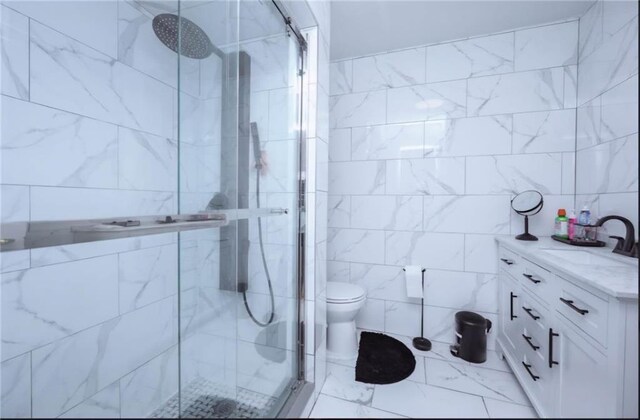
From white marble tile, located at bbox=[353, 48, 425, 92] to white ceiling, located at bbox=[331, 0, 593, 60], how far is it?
0.28 feet

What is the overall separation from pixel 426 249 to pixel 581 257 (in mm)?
987

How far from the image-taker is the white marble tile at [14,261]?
3.38 feet

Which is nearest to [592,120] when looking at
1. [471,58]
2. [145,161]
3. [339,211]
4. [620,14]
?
[620,14]

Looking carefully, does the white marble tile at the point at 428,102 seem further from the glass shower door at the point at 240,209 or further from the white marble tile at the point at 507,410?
the white marble tile at the point at 507,410

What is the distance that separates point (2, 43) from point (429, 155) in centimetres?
219

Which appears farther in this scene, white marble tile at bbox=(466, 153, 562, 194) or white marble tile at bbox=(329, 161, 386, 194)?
white marble tile at bbox=(329, 161, 386, 194)

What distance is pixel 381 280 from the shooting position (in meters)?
2.15

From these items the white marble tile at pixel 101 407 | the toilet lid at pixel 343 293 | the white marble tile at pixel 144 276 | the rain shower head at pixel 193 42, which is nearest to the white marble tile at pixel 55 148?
the white marble tile at pixel 144 276

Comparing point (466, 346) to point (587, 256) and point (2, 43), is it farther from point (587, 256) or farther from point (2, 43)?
point (2, 43)

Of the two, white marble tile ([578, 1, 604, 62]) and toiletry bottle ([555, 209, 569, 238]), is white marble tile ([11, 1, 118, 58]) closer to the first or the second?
white marble tile ([578, 1, 604, 62])

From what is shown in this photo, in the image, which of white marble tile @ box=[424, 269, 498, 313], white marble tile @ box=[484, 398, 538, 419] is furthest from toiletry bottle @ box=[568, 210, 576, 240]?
white marble tile @ box=[484, 398, 538, 419]

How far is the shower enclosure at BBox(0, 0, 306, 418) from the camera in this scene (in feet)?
2.96

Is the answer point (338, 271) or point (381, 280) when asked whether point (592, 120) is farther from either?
point (338, 271)

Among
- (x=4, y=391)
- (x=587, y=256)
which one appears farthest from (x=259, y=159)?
(x=587, y=256)
